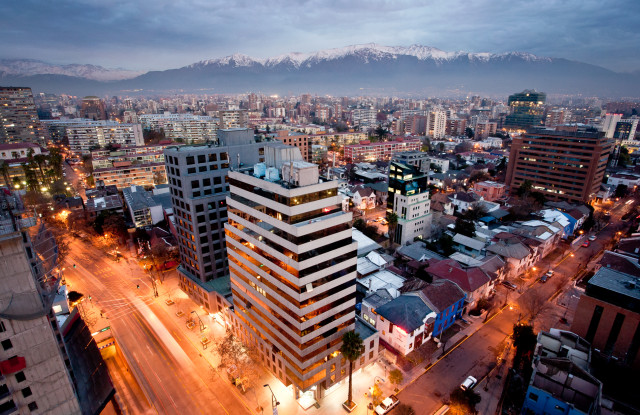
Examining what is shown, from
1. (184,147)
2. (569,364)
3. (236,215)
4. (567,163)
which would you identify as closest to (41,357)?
(236,215)

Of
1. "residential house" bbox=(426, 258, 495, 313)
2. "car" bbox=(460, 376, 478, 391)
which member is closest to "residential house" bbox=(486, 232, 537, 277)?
"residential house" bbox=(426, 258, 495, 313)

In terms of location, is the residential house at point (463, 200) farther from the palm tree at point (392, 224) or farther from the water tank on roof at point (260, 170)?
the water tank on roof at point (260, 170)

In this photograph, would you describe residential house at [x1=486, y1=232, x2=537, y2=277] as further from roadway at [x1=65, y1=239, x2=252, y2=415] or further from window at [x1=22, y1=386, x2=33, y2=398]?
window at [x1=22, y1=386, x2=33, y2=398]

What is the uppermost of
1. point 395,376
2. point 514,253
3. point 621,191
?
point 514,253

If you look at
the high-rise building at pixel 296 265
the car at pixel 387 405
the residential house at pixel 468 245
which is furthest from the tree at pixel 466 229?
the car at pixel 387 405

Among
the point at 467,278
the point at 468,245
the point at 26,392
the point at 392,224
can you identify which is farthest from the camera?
the point at 392,224

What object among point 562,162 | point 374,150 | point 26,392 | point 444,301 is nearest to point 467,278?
point 444,301

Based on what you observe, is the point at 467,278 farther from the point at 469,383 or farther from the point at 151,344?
the point at 151,344

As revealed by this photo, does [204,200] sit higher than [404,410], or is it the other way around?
[204,200]
